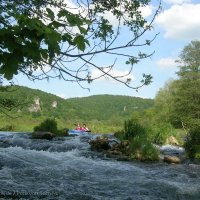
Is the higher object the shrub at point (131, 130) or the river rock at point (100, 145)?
the shrub at point (131, 130)

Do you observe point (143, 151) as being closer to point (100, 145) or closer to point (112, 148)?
point (112, 148)

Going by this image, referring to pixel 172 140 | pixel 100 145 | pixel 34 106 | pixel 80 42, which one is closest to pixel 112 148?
pixel 100 145

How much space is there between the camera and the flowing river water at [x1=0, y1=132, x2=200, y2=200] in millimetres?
8188

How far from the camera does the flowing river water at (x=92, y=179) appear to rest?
819 cm

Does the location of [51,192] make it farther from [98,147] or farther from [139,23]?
[98,147]

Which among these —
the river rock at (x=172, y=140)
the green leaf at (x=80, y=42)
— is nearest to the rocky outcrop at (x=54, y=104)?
the river rock at (x=172, y=140)

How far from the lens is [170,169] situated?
43.4ft

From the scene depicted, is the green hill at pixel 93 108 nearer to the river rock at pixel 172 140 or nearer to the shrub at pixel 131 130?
the river rock at pixel 172 140

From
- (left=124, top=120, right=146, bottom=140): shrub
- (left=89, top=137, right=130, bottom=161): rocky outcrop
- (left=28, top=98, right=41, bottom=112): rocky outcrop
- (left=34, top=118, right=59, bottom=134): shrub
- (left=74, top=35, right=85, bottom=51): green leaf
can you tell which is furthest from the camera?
(left=34, top=118, right=59, bottom=134): shrub

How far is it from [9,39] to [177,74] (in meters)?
57.2

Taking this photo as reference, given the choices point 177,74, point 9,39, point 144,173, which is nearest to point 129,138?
point 144,173

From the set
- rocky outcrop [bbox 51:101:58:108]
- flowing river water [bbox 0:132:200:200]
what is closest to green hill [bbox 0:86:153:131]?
rocky outcrop [bbox 51:101:58:108]

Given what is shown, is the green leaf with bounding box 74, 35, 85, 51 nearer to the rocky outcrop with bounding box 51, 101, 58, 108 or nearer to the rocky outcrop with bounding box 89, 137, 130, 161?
the rocky outcrop with bounding box 89, 137, 130, 161

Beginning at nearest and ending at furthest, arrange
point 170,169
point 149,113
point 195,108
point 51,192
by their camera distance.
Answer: point 51,192 → point 170,169 → point 195,108 → point 149,113
